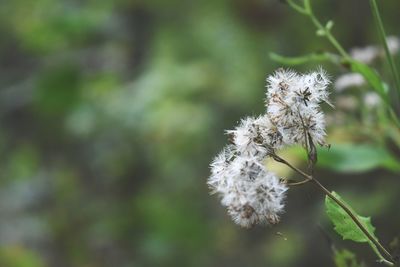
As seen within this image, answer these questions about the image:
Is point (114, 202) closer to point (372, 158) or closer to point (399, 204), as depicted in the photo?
point (399, 204)

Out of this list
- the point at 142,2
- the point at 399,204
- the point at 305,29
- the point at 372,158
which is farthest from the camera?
the point at 142,2

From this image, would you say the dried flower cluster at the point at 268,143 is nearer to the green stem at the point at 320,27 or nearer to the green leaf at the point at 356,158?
the green stem at the point at 320,27

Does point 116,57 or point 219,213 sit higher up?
point 116,57

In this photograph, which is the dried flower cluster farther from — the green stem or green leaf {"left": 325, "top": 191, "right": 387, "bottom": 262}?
the green stem

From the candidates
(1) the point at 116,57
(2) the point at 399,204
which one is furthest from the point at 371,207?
(1) the point at 116,57

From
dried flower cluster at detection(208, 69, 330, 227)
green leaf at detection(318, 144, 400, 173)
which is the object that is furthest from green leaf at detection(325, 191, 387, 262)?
green leaf at detection(318, 144, 400, 173)

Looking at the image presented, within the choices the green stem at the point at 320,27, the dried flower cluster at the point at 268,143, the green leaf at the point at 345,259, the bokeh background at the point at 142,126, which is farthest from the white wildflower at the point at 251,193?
the bokeh background at the point at 142,126

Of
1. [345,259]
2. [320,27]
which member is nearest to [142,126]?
[320,27]
